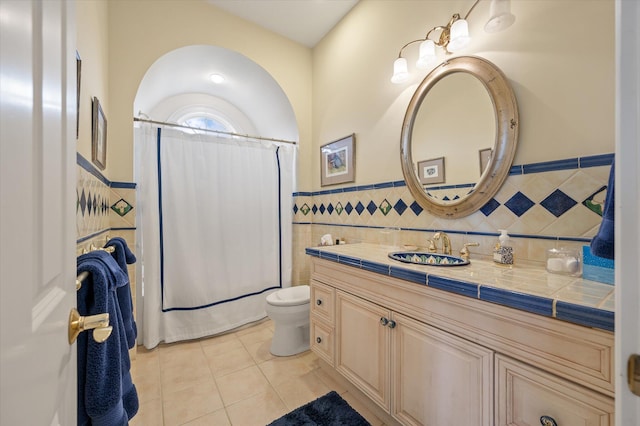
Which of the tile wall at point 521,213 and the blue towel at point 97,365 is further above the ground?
the tile wall at point 521,213

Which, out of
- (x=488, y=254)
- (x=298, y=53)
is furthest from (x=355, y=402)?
(x=298, y=53)

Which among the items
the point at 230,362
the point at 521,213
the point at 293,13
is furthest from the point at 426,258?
the point at 293,13

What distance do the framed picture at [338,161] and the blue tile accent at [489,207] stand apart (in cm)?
104

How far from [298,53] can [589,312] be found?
294 centimetres

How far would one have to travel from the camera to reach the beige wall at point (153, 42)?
184cm

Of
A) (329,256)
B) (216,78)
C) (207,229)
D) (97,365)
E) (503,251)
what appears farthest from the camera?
(216,78)

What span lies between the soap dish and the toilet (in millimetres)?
1436

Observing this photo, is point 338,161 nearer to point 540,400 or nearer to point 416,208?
point 416,208

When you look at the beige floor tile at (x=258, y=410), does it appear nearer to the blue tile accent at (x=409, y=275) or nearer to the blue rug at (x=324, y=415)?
the blue rug at (x=324, y=415)

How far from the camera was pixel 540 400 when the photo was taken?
0.76 m

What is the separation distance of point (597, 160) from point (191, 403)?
2.31m

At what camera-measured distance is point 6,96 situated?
0.98 ft

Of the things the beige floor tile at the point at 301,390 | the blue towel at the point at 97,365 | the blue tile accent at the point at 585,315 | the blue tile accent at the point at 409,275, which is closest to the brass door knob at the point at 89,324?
the blue towel at the point at 97,365

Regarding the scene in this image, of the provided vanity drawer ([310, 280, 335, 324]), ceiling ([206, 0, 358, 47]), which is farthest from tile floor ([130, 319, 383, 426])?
ceiling ([206, 0, 358, 47])
